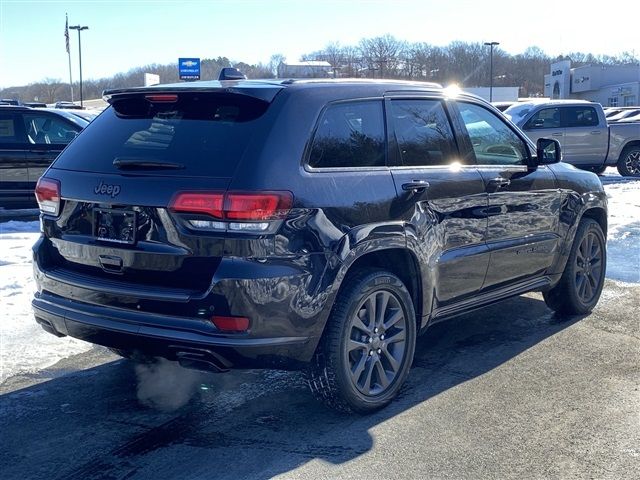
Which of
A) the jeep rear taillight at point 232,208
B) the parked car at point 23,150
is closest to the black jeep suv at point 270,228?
the jeep rear taillight at point 232,208

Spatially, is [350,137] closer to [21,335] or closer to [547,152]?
[547,152]

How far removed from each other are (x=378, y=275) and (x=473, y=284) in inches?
44.2

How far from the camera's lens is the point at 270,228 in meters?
3.77

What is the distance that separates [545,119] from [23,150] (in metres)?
11.6

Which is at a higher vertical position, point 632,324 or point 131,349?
point 131,349

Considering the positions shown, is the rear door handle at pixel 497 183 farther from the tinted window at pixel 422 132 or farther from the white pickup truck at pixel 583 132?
the white pickup truck at pixel 583 132

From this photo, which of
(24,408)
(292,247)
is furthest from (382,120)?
(24,408)

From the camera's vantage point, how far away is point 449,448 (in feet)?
12.9

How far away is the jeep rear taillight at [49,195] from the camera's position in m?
4.33

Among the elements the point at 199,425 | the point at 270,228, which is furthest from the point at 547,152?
the point at 199,425

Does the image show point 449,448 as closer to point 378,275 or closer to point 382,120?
point 378,275

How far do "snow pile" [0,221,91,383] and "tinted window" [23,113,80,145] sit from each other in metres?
4.27

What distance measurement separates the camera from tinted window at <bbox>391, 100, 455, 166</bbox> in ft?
15.6

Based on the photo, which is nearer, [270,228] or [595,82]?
[270,228]
